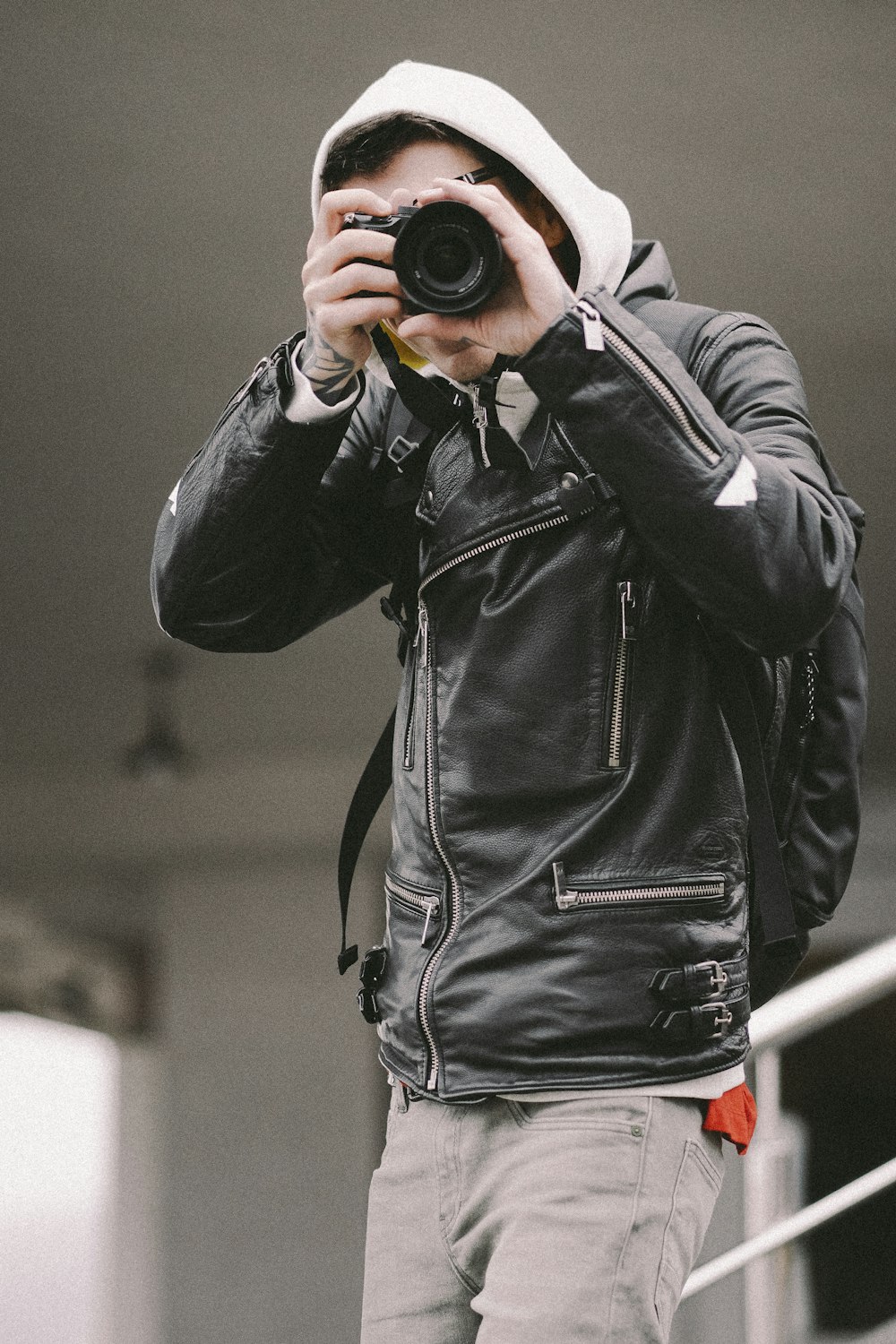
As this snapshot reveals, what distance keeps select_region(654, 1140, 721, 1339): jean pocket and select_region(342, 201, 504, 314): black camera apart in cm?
47

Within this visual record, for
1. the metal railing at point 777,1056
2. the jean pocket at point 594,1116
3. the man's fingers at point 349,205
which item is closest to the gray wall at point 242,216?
the metal railing at point 777,1056

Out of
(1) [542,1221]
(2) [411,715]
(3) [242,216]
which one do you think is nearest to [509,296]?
(2) [411,715]

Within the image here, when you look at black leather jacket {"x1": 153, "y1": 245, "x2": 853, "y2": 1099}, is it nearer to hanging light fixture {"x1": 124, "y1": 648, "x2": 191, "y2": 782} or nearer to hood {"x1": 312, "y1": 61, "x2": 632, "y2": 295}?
hood {"x1": 312, "y1": 61, "x2": 632, "y2": 295}

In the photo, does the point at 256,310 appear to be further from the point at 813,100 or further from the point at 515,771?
the point at 515,771

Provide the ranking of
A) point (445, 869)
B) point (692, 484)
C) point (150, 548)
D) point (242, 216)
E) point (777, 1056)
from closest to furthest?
point (692, 484) → point (445, 869) → point (777, 1056) → point (242, 216) → point (150, 548)

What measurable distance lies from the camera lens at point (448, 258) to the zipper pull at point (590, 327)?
5 centimetres

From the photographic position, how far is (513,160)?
827 mm

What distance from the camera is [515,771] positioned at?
0.78m

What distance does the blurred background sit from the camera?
213 cm

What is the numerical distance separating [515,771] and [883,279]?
1892 mm

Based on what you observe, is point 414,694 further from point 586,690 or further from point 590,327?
point 590,327

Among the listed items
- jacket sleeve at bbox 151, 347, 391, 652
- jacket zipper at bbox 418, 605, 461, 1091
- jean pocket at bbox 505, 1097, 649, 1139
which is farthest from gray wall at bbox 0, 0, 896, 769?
jean pocket at bbox 505, 1097, 649, 1139

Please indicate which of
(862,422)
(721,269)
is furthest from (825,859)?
(862,422)

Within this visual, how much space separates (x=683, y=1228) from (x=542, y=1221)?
84 mm
